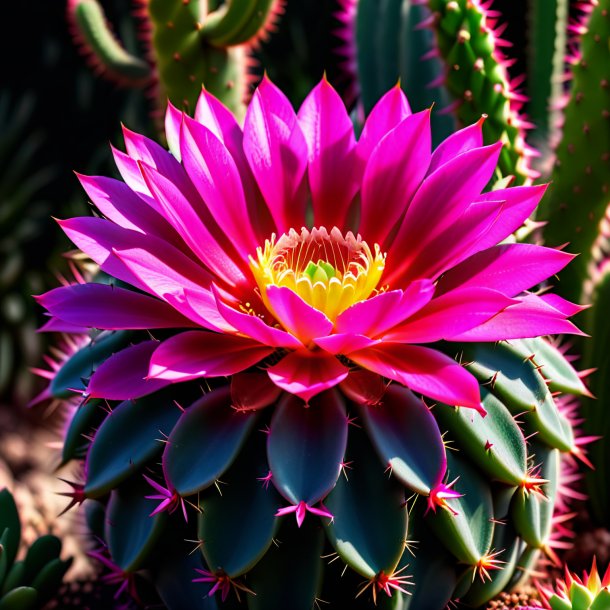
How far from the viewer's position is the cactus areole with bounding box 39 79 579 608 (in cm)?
86

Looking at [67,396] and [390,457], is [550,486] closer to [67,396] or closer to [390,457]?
[390,457]

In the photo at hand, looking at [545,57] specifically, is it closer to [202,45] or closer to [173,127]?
[202,45]

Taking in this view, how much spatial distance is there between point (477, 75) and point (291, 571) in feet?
2.53

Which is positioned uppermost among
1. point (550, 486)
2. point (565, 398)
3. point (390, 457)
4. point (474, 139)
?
point (474, 139)

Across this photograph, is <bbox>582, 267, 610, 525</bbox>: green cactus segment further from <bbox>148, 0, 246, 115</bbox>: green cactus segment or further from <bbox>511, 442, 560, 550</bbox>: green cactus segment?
<bbox>148, 0, 246, 115</bbox>: green cactus segment

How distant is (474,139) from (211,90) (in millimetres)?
612

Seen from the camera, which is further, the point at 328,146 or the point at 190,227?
the point at 328,146

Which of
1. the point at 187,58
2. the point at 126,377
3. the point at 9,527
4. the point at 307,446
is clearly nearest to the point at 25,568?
the point at 9,527

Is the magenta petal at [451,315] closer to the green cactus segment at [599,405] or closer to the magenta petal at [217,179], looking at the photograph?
the magenta petal at [217,179]

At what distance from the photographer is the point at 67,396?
1122 mm

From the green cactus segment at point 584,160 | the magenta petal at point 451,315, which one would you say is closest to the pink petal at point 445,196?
the magenta petal at point 451,315

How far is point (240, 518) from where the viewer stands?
88 cm

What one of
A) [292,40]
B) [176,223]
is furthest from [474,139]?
[292,40]

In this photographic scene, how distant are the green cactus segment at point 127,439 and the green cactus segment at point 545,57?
1.14 meters
